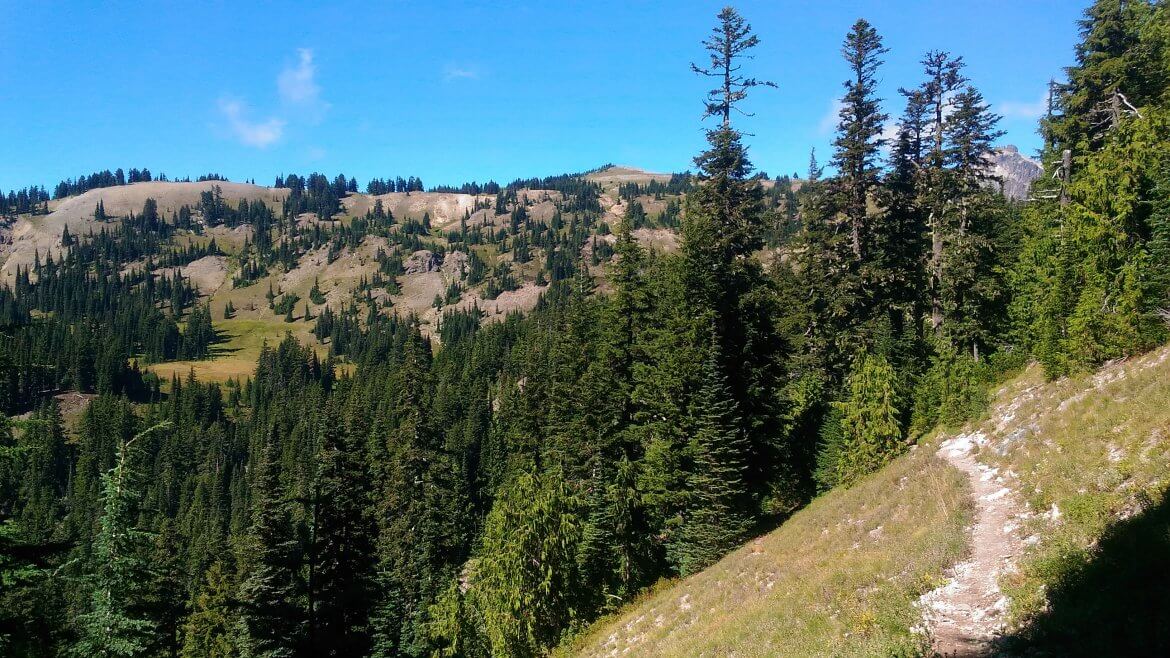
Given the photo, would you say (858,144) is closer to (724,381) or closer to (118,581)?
(724,381)

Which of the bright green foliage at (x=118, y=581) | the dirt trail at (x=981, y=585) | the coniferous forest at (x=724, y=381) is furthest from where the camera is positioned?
the coniferous forest at (x=724, y=381)

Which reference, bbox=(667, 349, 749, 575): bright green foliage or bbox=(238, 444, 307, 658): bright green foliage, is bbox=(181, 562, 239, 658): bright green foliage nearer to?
bbox=(238, 444, 307, 658): bright green foliage

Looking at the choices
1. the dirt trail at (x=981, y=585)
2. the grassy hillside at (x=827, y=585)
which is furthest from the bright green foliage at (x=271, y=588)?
the dirt trail at (x=981, y=585)

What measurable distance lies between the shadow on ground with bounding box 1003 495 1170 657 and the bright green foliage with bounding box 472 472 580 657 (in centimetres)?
1602

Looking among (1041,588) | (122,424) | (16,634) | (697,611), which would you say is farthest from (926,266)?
(122,424)

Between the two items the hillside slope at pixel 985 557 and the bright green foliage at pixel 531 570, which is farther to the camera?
the bright green foliage at pixel 531 570

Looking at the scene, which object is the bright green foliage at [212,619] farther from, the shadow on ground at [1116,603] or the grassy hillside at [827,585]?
the shadow on ground at [1116,603]

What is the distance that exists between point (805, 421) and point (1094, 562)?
79.1 ft

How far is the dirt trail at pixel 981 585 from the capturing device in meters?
9.35

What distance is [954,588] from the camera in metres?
11.4

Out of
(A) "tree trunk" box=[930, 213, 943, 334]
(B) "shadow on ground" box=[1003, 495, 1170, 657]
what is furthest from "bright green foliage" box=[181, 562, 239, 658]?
(A) "tree trunk" box=[930, 213, 943, 334]

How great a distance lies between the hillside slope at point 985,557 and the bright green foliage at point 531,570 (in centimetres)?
154

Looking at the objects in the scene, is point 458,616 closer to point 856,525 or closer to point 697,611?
point 697,611

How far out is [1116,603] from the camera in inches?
314
